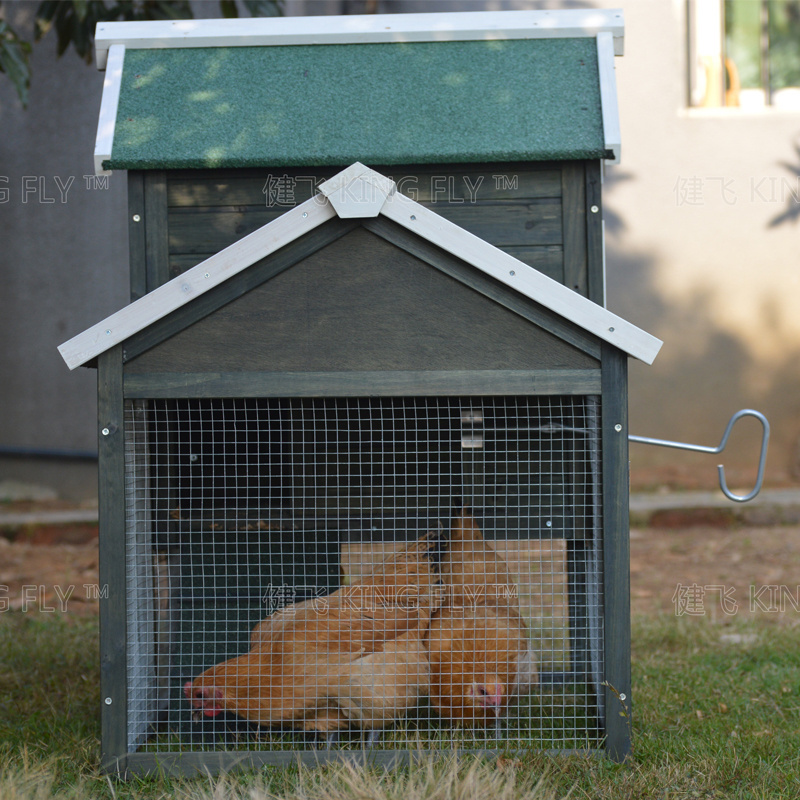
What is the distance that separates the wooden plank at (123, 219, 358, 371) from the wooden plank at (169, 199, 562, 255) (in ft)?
1.82

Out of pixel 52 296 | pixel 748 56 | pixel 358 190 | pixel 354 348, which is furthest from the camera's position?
pixel 748 56

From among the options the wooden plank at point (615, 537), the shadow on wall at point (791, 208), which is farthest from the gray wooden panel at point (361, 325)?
the shadow on wall at point (791, 208)

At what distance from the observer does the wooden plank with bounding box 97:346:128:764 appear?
2.40 meters

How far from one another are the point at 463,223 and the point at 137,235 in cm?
119

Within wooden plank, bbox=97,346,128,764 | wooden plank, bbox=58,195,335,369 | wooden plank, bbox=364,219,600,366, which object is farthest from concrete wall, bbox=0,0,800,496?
wooden plank, bbox=364,219,600,366

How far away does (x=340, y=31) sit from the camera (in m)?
3.00

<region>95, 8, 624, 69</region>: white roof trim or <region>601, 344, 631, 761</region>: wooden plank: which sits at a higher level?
<region>95, 8, 624, 69</region>: white roof trim

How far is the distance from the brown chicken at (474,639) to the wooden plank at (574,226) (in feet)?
3.13

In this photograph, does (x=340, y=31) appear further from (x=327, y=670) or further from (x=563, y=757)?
(x=563, y=757)

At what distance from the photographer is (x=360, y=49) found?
3023 millimetres

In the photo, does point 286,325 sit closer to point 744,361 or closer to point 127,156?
point 127,156

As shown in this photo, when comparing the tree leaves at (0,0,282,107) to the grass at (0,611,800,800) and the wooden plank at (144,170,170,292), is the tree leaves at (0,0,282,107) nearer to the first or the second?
the wooden plank at (144,170,170,292)

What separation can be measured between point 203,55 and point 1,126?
16.6 feet

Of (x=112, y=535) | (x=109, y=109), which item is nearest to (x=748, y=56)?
(x=109, y=109)
